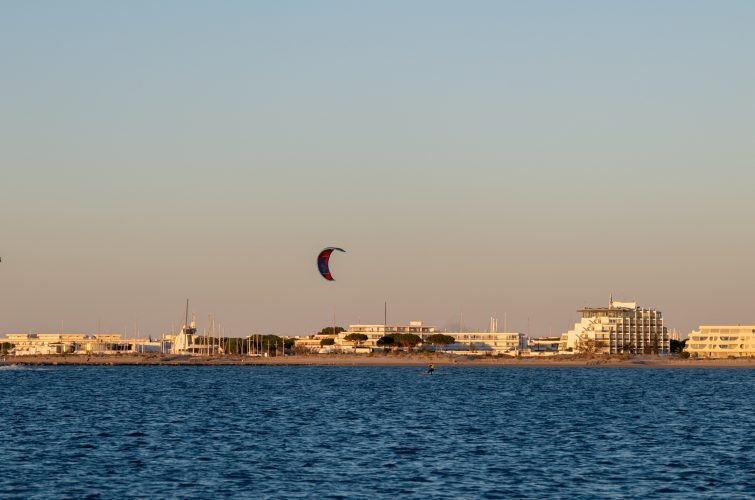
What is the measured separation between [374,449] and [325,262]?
12715cm

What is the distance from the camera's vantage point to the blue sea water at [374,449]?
44.0 m

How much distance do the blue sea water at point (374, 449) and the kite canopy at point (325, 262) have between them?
79941 millimetres

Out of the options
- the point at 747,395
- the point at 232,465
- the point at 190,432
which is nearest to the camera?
the point at 232,465

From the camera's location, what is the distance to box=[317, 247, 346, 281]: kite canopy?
179163mm

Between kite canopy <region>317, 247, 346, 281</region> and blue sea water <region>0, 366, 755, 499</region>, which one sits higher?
kite canopy <region>317, 247, 346, 281</region>

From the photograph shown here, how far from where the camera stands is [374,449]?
57.0 meters

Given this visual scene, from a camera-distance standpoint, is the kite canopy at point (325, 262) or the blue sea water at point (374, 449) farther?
the kite canopy at point (325, 262)

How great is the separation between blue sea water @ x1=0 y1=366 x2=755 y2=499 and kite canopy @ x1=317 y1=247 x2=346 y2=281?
79941mm

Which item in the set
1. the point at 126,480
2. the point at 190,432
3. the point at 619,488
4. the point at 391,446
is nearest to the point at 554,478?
the point at 619,488

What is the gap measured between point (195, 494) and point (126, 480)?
15.6ft

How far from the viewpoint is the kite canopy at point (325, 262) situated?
179163 mm

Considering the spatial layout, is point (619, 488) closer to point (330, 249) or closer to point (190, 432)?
point (190, 432)

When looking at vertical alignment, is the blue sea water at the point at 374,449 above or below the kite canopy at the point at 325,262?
below

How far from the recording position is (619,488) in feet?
144
